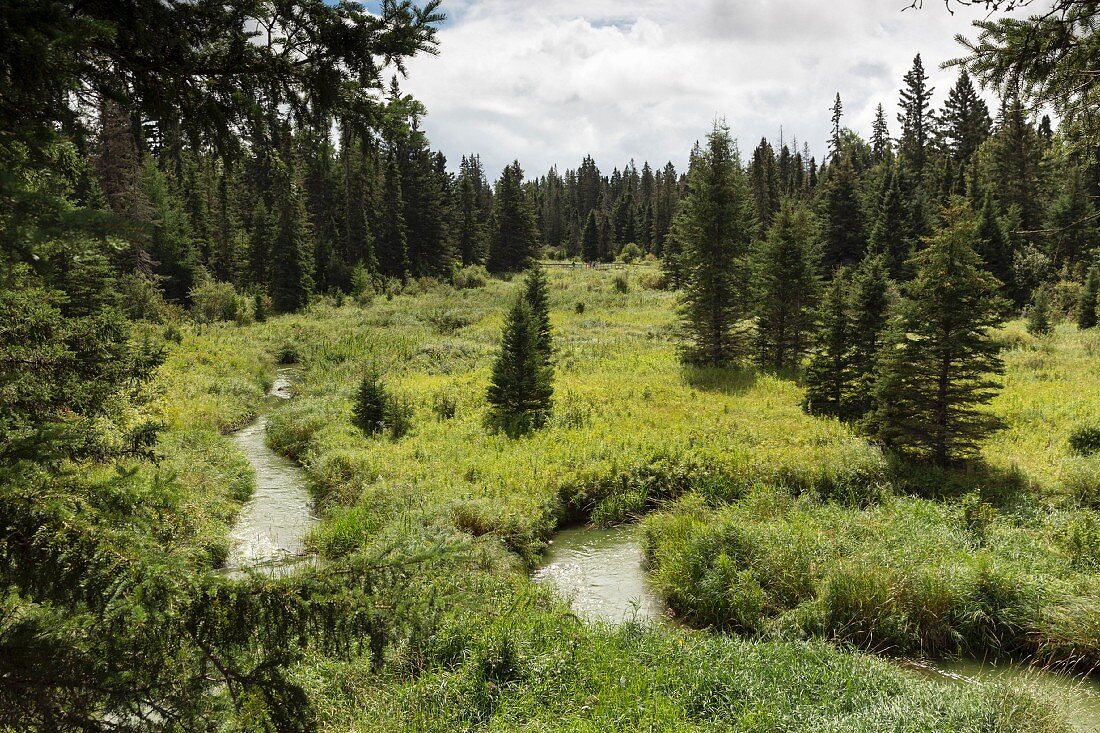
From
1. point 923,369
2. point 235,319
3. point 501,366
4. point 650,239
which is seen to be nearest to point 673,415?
point 501,366

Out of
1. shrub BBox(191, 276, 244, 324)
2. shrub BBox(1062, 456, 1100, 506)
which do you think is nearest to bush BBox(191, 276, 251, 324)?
shrub BBox(191, 276, 244, 324)

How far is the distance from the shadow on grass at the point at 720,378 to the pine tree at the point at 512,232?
49.2 metres

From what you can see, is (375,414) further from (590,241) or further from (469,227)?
(590,241)

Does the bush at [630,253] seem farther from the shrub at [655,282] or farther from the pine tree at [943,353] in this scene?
the pine tree at [943,353]

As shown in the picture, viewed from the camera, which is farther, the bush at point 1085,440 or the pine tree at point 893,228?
the pine tree at point 893,228

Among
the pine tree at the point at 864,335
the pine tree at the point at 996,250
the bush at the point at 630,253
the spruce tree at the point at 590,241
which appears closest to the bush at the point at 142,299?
the pine tree at the point at 864,335

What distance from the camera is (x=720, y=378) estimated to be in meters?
26.0

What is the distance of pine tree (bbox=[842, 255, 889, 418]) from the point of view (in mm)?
19484

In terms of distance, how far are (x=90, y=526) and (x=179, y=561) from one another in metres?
0.58

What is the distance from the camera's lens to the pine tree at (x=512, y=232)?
7388 cm

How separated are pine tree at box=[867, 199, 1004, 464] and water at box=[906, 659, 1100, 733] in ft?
26.5

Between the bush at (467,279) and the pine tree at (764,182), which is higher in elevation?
the pine tree at (764,182)

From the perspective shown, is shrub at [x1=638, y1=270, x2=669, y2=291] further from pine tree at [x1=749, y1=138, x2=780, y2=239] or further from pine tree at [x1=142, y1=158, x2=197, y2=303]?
pine tree at [x1=142, y1=158, x2=197, y2=303]

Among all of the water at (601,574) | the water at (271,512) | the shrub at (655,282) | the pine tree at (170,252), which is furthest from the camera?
the shrub at (655,282)
